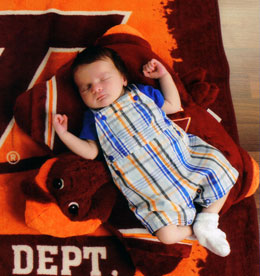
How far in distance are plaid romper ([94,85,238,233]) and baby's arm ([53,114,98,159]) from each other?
0.12 feet

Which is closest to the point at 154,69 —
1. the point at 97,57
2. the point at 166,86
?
the point at 166,86

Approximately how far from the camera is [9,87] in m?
1.15

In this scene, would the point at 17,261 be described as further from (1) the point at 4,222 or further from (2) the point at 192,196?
(2) the point at 192,196

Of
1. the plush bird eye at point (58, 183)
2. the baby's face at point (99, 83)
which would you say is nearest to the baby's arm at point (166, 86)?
the baby's face at point (99, 83)

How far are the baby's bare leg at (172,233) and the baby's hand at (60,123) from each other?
405 mm

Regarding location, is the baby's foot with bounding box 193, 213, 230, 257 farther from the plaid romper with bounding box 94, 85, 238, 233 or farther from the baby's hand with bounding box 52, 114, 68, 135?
the baby's hand with bounding box 52, 114, 68, 135

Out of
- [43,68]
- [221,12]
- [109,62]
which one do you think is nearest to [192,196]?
[109,62]

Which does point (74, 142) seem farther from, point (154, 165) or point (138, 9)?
point (138, 9)

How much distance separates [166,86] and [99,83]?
0.72ft

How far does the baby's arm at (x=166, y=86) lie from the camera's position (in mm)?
1021

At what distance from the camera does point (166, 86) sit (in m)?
1.02

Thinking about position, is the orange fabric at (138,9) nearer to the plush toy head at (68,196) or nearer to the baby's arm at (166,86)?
the baby's arm at (166,86)

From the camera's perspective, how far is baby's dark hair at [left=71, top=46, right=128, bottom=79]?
3.13ft

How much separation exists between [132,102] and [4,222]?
1.85ft
